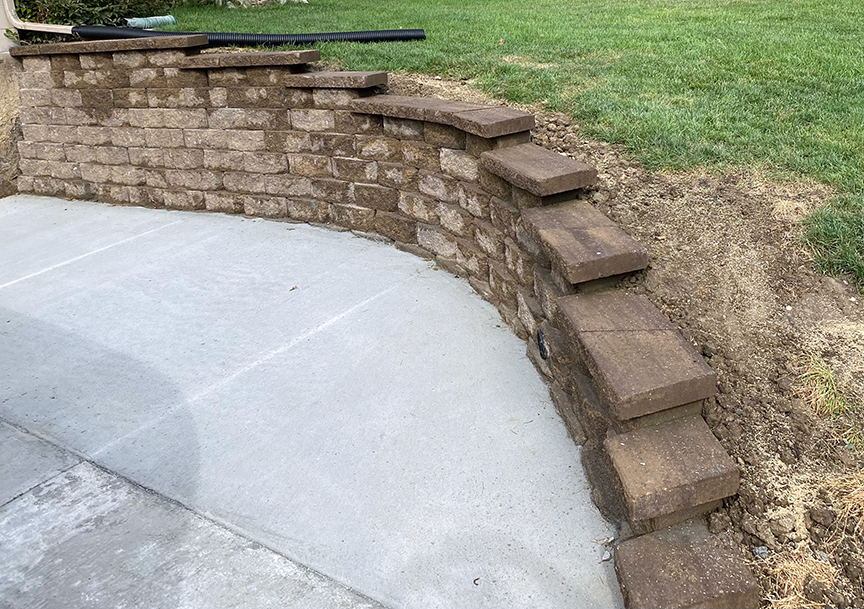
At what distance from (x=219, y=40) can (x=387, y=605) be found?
568cm

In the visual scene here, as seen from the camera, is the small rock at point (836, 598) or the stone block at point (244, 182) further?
the stone block at point (244, 182)

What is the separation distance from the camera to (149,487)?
324 cm

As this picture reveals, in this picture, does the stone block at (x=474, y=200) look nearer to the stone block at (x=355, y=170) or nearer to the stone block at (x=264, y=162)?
the stone block at (x=355, y=170)

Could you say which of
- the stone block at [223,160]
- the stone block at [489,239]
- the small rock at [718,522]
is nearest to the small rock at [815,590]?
the small rock at [718,522]

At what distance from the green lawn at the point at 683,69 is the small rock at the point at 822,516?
1.26 meters

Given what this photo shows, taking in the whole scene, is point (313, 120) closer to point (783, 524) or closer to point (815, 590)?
point (783, 524)

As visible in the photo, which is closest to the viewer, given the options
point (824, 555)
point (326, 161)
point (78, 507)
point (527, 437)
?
point (824, 555)

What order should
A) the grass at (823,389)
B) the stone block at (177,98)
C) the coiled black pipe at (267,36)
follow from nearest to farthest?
1. the grass at (823,389)
2. the stone block at (177,98)
3. the coiled black pipe at (267,36)

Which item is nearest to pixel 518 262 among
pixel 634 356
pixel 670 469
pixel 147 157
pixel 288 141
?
pixel 634 356

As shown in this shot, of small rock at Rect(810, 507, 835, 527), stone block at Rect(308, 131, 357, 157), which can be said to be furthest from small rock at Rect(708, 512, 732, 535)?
stone block at Rect(308, 131, 357, 157)

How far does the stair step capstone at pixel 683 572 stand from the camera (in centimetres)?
238

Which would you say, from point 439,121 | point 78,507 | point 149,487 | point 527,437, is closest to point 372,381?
point 527,437

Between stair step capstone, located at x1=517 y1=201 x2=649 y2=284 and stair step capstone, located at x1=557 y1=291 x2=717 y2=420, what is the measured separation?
15 cm

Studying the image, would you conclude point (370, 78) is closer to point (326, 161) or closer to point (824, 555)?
point (326, 161)
